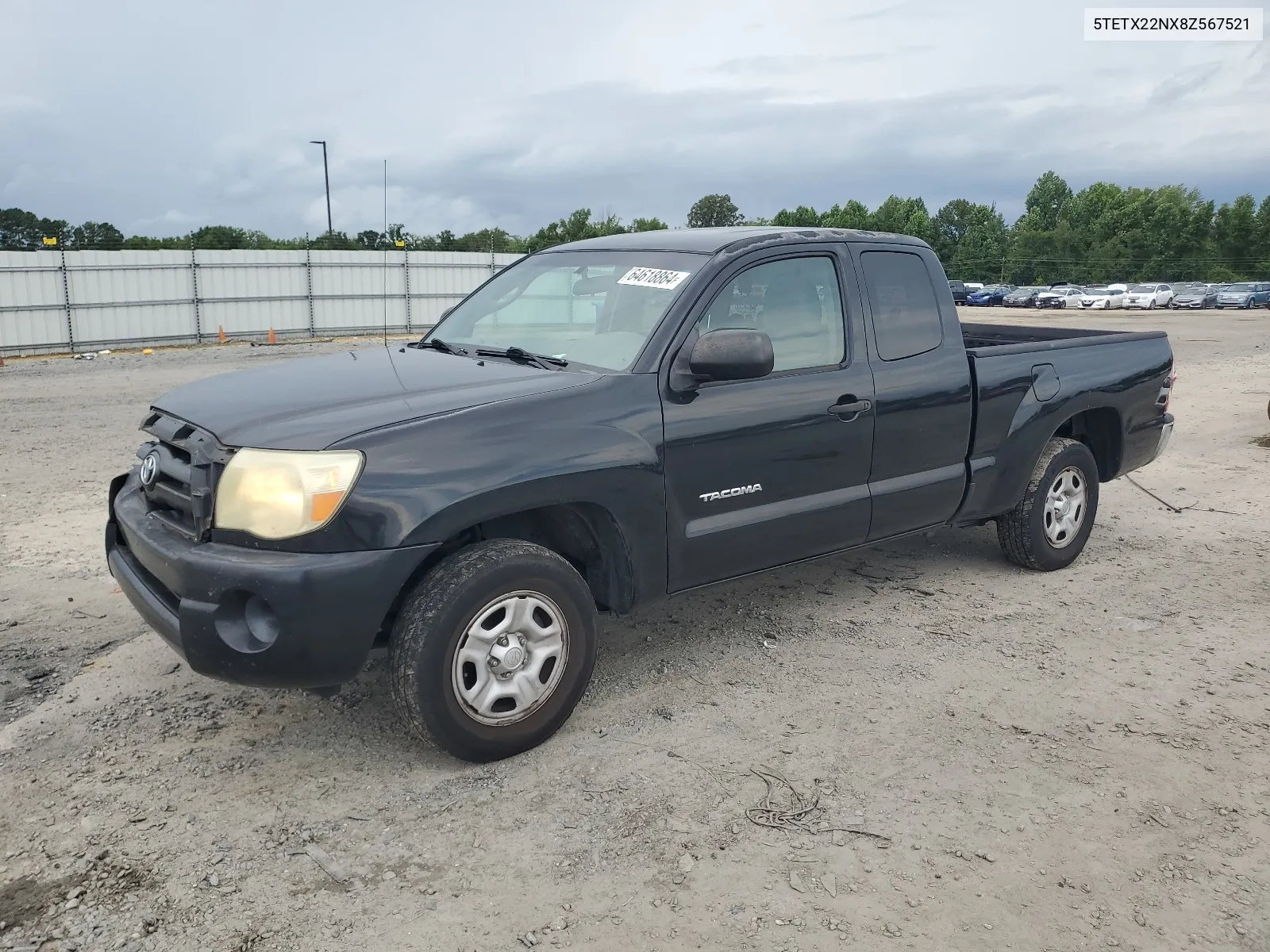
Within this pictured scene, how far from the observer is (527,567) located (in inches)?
135

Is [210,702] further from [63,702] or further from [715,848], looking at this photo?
[715,848]

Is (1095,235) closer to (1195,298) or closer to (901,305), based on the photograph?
(1195,298)

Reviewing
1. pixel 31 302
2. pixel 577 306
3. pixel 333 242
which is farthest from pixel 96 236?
pixel 577 306

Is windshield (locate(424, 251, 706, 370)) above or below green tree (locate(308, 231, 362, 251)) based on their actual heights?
below

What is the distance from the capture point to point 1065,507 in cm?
577

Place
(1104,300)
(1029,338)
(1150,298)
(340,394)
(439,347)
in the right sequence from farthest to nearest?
(1104,300) → (1150,298) → (1029,338) → (439,347) → (340,394)

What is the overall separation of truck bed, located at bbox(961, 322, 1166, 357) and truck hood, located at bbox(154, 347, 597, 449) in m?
2.56

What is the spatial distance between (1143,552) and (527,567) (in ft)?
14.5

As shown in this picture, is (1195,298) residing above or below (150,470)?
above

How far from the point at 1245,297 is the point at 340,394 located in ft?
185

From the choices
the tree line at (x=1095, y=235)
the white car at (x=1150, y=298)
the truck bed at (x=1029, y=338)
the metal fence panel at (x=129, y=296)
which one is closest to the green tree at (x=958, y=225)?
the tree line at (x=1095, y=235)

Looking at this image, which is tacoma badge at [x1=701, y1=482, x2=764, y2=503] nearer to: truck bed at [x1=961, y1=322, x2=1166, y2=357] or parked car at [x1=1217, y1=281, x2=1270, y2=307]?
truck bed at [x1=961, y1=322, x2=1166, y2=357]

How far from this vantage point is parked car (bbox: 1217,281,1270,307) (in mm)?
50125

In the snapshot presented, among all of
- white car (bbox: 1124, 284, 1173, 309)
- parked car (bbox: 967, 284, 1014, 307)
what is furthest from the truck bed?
parked car (bbox: 967, 284, 1014, 307)
